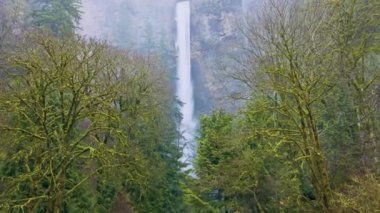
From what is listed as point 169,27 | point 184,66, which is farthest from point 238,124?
point 169,27

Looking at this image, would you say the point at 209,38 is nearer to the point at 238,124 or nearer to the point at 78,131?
the point at 78,131

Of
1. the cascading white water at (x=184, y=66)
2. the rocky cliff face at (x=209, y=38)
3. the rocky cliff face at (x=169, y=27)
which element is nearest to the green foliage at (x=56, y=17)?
the cascading white water at (x=184, y=66)

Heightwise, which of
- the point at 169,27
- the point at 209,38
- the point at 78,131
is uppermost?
the point at 169,27

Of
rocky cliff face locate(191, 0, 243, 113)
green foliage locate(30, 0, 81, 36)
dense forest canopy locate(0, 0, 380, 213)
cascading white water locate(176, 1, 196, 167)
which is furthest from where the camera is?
rocky cliff face locate(191, 0, 243, 113)

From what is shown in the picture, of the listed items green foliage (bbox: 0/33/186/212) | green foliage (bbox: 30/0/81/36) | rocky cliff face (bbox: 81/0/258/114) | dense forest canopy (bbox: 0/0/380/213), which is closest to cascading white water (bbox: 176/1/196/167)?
rocky cliff face (bbox: 81/0/258/114)

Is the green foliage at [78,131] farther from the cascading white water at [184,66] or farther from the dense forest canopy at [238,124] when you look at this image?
the cascading white water at [184,66]

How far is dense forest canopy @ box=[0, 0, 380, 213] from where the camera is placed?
13.2 metres

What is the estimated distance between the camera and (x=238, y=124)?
1689 centimetres

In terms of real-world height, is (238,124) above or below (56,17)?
below

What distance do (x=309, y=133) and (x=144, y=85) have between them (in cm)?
1170

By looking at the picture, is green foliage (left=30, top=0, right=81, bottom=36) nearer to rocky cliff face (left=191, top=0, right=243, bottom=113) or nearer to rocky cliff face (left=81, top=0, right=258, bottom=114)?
rocky cliff face (left=81, top=0, right=258, bottom=114)

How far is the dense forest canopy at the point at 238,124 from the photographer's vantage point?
13234mm

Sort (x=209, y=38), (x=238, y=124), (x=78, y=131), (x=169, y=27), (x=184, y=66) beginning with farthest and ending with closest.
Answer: (x=169, y=27) → (x=209, y=38) → (x=184, y=66) → (x=78, y=131) → (x=238, y=124)

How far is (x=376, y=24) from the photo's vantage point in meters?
14.2
